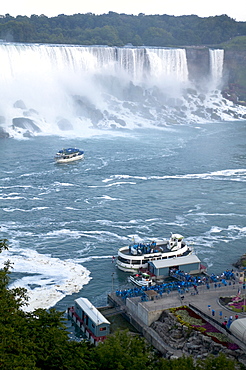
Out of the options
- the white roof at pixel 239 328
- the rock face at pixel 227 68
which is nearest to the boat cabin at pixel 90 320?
the white roof at pixel 239 328

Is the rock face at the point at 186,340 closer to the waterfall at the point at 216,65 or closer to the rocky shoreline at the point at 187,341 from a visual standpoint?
the rocky shoreline at the point at 187,341

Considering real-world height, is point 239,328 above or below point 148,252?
above

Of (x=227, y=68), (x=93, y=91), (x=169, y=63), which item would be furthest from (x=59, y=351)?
(x=227, y=68)

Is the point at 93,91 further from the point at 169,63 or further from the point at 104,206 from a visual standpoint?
the point at 104,206

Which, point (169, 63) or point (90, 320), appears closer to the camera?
point (90, 320)

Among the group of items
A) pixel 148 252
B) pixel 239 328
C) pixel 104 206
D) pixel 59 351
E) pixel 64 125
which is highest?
pixel 59 351

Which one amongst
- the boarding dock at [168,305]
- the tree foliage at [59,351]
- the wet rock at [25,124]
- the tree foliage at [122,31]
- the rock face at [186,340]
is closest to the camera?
the tree foliage at [59,351]
